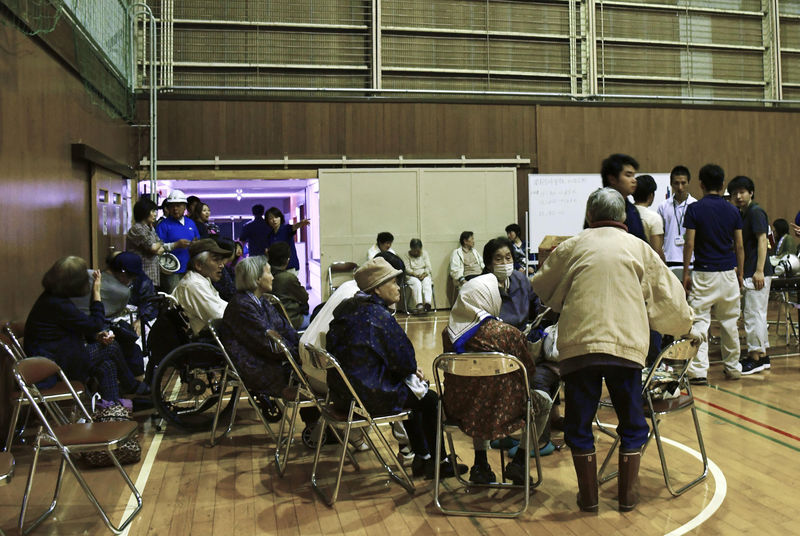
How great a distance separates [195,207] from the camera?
7.43m

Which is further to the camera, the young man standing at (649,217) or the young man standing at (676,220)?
the young man standing at (676,220)

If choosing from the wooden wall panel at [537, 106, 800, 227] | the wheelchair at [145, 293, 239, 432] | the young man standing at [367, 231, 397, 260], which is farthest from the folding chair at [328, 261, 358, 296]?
the wheelchair at [145, 293, 239, 432]

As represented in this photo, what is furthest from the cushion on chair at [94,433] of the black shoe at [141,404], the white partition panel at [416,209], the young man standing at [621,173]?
the white partition panel at [416,209]

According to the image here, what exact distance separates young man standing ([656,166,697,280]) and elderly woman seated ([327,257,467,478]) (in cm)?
321

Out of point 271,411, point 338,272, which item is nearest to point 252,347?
point 271,411

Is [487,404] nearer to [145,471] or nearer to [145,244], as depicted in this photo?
[145,471]

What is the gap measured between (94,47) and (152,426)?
405cm

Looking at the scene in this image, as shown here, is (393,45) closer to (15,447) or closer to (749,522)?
(15,447)

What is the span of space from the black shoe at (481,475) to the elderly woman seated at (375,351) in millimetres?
349

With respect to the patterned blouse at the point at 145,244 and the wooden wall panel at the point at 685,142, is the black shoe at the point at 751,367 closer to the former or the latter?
the patterned blouse at the point at 145,244

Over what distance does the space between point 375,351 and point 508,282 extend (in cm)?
110

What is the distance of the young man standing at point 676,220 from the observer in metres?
5.60

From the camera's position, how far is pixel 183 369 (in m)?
4.32

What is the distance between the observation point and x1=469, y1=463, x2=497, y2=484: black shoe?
3.28m
